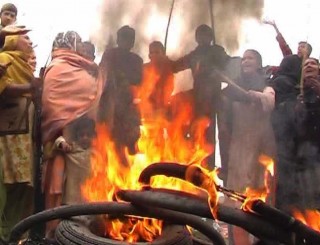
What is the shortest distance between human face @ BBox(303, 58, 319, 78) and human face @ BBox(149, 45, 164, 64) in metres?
1.42

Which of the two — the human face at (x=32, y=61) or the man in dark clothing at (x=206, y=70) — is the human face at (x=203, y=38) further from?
the human face at (x=32, y=61)

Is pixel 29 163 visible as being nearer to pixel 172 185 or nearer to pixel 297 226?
pixel 172 185

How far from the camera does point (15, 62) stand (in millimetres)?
6137

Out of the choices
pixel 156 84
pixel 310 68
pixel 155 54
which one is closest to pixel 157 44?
pixel 155 54

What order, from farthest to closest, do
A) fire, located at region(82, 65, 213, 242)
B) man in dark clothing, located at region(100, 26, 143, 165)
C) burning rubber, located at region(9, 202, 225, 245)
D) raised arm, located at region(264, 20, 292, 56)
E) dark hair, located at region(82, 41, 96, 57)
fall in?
1. raised arm, located at region(264, 20, 292, 56)
2. dark hair, located at region(82, 41, 96, 57)
3. man in dark clothing, located at region(100, 26, 143, 165)
4. fire, located at region(82, 65, 213, 242)
5. burning rubber, located at region(9, 202, 225, 245)

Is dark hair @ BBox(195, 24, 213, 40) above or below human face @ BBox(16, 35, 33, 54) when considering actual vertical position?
above

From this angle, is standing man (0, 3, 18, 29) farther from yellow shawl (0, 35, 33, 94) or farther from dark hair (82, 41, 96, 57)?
dark hair (82, 41, 96, 57)

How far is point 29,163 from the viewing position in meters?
5.95

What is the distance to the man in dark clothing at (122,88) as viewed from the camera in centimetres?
589

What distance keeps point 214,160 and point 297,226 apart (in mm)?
2792

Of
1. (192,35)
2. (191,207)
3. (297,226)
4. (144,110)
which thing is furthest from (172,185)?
(192,35)

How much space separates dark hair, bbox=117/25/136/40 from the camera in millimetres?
6273

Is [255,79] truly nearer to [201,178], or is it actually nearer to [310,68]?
[310,68]

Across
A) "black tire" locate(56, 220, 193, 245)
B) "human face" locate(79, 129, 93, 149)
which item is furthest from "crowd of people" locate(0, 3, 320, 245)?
"black tire" locate(56, 220, 193, 245)
